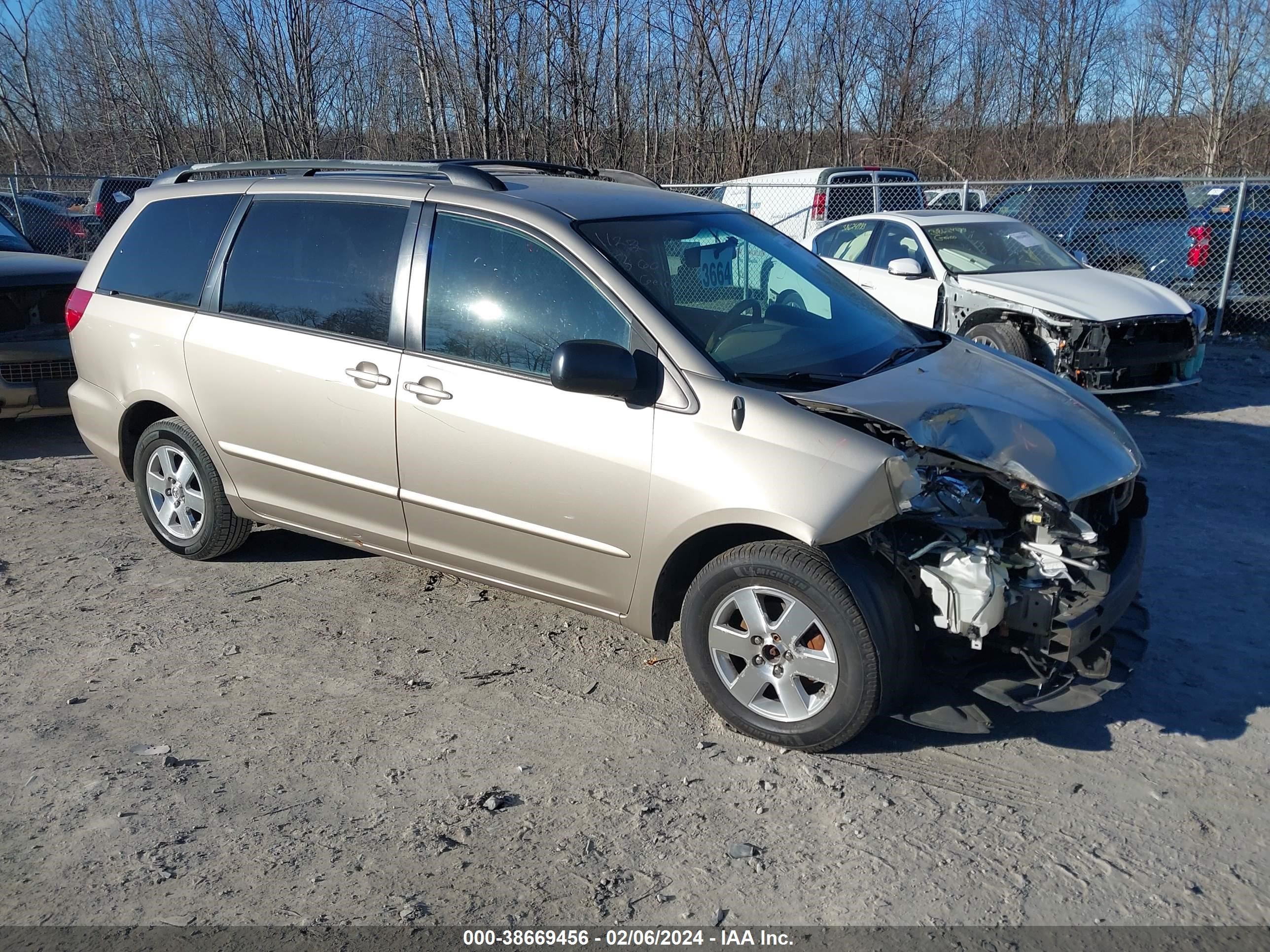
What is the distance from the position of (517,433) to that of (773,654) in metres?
1.28

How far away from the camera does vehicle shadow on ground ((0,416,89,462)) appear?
737 cm

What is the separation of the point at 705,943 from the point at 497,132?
690 inches

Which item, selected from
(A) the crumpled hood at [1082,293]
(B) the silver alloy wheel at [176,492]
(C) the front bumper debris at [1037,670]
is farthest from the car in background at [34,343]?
(A) the crumpled hood at [1082,293]

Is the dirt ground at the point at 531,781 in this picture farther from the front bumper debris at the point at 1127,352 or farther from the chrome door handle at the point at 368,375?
the front bumper debris at the point at 1127,352

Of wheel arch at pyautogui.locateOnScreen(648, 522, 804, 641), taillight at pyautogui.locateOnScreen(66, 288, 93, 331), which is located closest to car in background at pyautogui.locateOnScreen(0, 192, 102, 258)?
taillight at pyautogui.locateOnScreen(66, 288, 93, 331)

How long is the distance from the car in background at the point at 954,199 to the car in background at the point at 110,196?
13.5 metres

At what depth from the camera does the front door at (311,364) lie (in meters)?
4.27

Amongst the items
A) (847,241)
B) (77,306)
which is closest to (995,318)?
(847,241)

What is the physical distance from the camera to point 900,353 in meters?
4.34

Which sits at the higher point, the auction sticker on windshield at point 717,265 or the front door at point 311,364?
the auction sticker on windshield at point 717,265

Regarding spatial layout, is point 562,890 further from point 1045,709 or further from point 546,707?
point 1045,709

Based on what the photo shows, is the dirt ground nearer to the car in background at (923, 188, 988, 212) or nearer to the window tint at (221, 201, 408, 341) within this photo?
the window tint at (221, 201, 408, 341)

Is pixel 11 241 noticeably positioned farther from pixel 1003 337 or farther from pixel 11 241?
pixel 1003 337

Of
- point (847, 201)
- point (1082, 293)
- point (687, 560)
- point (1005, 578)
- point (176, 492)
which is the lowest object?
point (176, 492)
